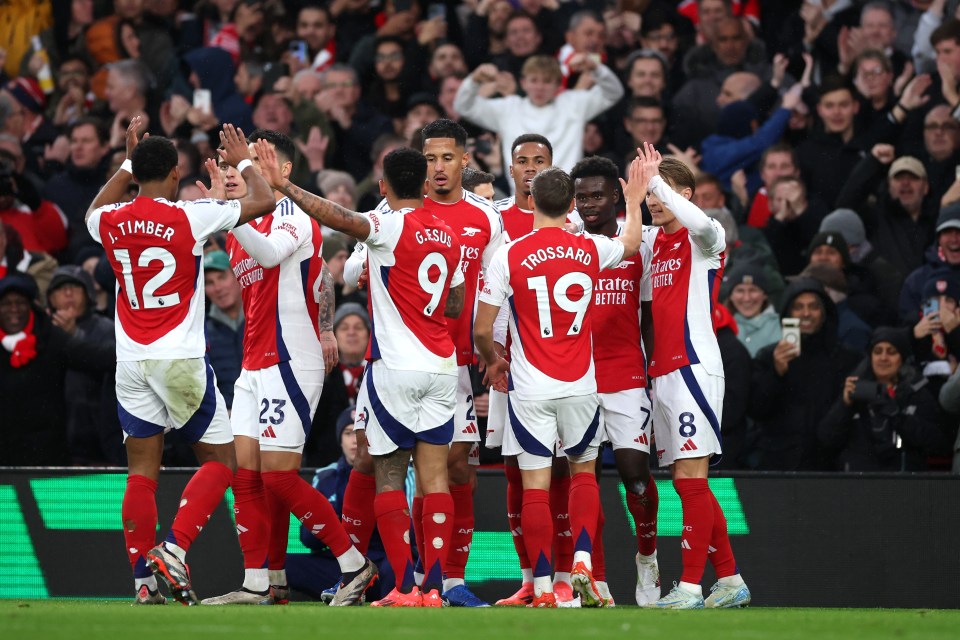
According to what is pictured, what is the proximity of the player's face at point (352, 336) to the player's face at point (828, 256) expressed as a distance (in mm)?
4235

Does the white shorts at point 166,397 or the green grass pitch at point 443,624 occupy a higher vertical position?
the white shorts at point 166,397

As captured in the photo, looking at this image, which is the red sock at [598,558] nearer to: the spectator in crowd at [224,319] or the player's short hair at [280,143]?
the player's short hair at [280,143]

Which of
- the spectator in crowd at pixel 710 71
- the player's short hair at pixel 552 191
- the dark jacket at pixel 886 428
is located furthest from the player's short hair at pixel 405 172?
the spectator in crowd at pixel 710 71

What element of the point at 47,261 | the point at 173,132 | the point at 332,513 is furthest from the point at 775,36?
the point at 332,513

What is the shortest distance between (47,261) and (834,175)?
7985 mm

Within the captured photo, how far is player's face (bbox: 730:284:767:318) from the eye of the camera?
43.3ft

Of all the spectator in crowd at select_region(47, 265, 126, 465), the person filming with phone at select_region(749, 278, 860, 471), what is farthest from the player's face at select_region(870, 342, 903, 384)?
the spectator in crowd at select_region(47, 265, 126, 465)

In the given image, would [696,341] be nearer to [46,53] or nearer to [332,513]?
[332,513]

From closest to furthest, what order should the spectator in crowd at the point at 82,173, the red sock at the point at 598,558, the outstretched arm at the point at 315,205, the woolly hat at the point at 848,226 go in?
the outstretched arm at the point at 315,205
the red sock at the point at 598,558
the woolly hat at the point at 848,226
the spectator in crowd at the point at 82,173

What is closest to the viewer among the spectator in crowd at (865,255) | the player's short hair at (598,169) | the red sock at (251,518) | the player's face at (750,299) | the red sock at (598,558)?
the red sock at (251,518)

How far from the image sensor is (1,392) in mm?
13117

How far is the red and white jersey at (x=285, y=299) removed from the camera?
971cm

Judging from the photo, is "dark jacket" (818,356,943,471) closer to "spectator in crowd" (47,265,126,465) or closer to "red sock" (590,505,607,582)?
"red sock" (590,505,607,582)

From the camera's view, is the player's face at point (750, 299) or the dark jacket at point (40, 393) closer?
the dark jacket at point (40, 393)
